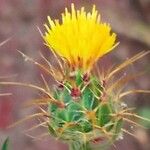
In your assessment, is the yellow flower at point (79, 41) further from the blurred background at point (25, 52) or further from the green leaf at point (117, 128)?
the blurred background at point (25, 52)

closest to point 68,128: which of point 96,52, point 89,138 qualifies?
point 89,138

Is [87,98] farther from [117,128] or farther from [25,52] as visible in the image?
[25,52]

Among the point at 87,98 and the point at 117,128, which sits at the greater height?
the point at 87,98

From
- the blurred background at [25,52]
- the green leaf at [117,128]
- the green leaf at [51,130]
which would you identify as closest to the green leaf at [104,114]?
the green leaf at [117,128]

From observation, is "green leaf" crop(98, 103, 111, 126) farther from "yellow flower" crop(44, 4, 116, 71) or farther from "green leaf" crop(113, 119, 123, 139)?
"yellow flower" crop(44, 4, 116, 71)

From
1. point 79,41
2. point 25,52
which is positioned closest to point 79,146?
point 79,41

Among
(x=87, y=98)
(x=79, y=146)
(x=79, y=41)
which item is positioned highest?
(x=79, y=41)

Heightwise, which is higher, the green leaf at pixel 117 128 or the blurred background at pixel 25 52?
the blurred background at pixel 25 52

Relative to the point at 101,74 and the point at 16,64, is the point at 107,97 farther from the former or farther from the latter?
the point at 16,64
